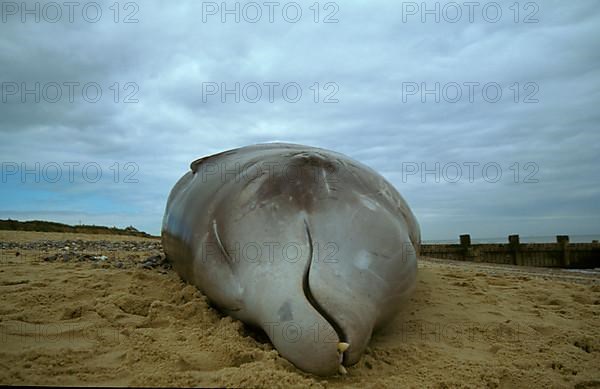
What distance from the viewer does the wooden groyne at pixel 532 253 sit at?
16484 mm

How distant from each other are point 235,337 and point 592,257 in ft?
58.2

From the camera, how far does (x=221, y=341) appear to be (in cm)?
262

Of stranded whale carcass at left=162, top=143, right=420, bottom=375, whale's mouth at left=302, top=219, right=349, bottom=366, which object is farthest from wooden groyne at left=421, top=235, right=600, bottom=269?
whale's mouth at left=302, top=219, right=349, bottom=366

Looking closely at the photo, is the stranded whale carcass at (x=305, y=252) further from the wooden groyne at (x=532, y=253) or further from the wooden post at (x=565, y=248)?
the wooden post at (x=565, y=248)

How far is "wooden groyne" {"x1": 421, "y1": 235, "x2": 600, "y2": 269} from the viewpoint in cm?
1648

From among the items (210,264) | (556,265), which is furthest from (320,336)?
(556,265)

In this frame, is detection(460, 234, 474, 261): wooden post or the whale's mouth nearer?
the whale's mouth

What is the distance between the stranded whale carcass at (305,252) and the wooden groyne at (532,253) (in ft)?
45.4

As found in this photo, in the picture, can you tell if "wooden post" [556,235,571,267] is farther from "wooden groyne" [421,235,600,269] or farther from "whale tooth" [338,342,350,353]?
"whale tooth" [338,342,350,353]

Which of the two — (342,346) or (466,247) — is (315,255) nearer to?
(342,346)

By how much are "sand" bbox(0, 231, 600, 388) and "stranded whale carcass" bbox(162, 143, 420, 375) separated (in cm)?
16

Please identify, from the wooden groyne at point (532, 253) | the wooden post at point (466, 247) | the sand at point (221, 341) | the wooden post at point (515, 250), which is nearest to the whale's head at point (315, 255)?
the sand at point (221, 341)

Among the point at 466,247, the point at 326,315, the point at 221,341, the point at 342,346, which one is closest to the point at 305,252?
the point at 326,315

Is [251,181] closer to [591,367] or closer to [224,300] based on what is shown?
[224,300]
